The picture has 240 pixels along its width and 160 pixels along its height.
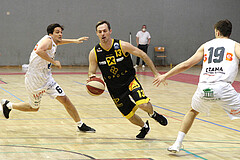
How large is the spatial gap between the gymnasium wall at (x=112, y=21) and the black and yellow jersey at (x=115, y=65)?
609 inches

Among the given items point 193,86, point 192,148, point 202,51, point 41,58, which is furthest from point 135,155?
point 193,86

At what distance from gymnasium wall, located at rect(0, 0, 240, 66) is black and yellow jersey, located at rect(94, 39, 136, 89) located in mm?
15477

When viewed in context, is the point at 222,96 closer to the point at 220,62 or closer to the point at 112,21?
the point at 220,62

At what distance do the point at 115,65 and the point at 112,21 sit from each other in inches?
632

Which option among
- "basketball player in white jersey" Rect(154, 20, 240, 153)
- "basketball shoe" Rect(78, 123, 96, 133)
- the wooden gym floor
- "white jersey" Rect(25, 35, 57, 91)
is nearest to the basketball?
the wooden gym floor

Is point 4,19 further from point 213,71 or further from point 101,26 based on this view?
point 213,71

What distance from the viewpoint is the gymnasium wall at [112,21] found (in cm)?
2034

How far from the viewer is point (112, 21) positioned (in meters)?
21.4

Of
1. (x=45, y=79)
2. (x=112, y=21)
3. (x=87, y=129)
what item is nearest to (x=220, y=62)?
(x=87, y=129)

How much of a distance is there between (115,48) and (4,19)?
51.6ft

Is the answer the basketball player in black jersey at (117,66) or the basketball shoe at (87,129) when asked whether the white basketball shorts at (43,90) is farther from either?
the basketball player in black jersey at (117,66)

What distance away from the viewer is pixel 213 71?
4.53m

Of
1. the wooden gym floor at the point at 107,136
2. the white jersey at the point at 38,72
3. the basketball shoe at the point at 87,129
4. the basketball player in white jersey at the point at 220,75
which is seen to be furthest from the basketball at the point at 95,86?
the basketball player in white jersey at the point at 220,75

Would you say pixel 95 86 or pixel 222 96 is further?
pixel 95 86
